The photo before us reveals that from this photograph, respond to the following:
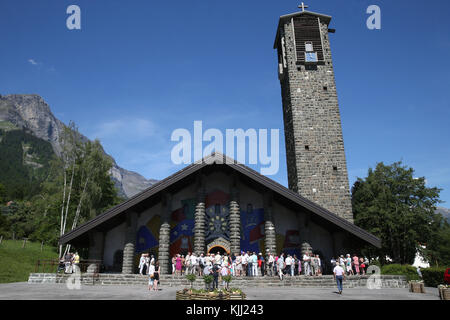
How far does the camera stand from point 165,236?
18.1m

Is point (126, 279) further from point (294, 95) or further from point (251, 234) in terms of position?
point (294, 95)

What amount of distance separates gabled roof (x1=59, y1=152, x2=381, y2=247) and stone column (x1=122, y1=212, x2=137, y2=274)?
0.83 m

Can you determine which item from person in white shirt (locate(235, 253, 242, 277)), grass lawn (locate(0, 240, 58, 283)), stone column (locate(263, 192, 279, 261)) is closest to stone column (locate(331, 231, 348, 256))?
stone column (locate(263, 192, 279, 261))

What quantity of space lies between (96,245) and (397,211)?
32049 millimetres

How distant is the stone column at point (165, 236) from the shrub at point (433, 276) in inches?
Answer: 620

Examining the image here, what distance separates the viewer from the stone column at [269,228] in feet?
59.3

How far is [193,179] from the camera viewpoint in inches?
800

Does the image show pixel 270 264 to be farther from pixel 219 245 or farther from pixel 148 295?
pixel 148 295

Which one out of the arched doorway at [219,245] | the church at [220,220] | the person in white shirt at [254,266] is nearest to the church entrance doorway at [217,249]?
the arched doorway at [219,245]

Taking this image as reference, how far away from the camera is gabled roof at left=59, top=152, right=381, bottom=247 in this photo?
17.0m

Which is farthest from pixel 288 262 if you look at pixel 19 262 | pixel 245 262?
pixel 19 262

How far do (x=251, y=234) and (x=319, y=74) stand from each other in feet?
53.3

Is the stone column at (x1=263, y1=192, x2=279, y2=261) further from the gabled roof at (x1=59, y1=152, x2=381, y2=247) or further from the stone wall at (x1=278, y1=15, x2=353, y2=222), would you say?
the stone wall at (x1=278, y1=15, x2=353, y2=222)

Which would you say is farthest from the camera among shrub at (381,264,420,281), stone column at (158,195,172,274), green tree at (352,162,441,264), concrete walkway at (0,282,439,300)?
green tree at (352,162,441,264)
